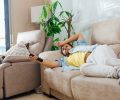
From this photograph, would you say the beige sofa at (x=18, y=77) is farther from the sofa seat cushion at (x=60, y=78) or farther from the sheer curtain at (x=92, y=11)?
the sheer curtain at (x=92, y=11)

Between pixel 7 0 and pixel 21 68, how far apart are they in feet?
6.59

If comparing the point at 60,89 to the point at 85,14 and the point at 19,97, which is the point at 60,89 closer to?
the point at 19,97

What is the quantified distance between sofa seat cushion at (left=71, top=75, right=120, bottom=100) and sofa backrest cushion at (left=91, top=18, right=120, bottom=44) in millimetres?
748

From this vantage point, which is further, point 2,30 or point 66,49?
point 2,30

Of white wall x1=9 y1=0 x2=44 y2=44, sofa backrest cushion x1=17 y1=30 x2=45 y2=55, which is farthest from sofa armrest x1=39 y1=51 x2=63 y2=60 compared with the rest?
white wall x1=9 y1=0 x2=44 y2=44

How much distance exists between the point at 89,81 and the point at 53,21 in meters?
2.12

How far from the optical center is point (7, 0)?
3979mm

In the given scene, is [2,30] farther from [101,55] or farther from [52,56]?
[101,55]

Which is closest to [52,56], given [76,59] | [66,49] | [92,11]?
[66,49]

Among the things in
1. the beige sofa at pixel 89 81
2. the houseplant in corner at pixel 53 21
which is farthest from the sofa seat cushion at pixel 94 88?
the houseplant in corner at pixel 53 21

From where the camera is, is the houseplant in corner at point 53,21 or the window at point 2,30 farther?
the window at point 2,30

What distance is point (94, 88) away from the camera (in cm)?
162

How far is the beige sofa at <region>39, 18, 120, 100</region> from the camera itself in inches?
60.5

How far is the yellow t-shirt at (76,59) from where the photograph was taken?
2248mm
